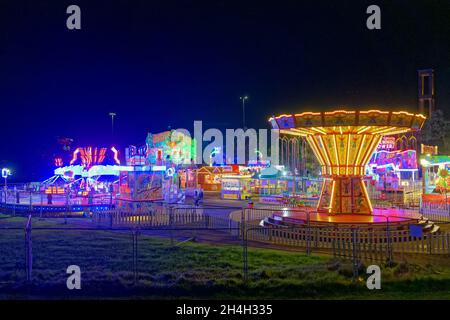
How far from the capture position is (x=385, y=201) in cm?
2252

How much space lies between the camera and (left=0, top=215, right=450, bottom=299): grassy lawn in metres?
7.05

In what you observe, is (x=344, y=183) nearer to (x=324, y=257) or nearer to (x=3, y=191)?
(x=324, y=257)

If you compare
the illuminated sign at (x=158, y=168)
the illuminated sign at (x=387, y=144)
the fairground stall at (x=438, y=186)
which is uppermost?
the illuminated sign at (x=387, y=144)

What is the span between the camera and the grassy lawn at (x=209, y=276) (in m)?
7.05

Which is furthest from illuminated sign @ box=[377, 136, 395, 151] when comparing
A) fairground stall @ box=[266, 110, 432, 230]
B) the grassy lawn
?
the grassy lawn

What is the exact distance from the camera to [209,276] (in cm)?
788

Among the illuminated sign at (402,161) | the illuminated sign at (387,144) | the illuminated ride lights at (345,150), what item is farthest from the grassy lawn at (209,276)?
the illuminated sign at (387,144)

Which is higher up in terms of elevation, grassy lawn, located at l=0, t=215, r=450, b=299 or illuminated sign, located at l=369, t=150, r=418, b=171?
illuminated sign, located at l=369, t=150, r=418, b=171

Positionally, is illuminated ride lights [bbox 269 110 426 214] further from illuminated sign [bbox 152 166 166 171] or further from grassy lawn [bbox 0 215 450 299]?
illuminated sign [bbox 152 166 166 171]

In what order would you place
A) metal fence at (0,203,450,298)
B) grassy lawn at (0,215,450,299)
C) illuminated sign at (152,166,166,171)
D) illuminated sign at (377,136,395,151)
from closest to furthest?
grassy lawn at (0,215,450,299)
metal fence at (0,203,450,298)
illuminated sign at (152,166,166,171)
illuminated sign at (377,136,395,151)

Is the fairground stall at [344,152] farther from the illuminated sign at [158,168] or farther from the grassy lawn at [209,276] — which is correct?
the illuminated sign at [158,168]

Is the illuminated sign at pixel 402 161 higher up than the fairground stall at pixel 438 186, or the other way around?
the illuminated sign at pixel 402 161

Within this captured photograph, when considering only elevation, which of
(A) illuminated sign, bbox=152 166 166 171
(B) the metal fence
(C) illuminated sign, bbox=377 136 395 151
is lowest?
(B) the metal fence

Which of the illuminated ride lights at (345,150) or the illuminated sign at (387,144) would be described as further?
the illuminated sign at (387,144)
